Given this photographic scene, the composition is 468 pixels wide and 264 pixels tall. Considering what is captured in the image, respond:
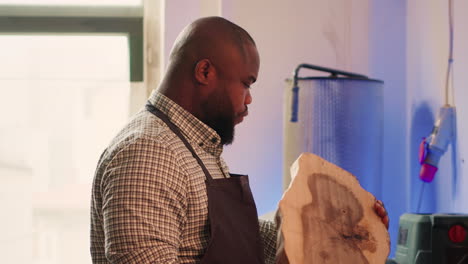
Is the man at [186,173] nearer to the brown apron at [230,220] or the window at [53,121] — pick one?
the brown apron at [230,220]

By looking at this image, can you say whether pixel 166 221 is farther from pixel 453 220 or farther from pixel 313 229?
pixel 453 220

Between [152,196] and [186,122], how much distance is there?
0.74ft

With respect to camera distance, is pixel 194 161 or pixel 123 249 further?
pixel 194 161

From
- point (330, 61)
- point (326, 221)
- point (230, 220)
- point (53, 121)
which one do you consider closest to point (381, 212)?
point (326, 221)

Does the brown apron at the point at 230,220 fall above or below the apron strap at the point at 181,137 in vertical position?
below

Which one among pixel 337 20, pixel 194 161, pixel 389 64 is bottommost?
pixel 194 161

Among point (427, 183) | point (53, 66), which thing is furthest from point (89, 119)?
point (427, 183)

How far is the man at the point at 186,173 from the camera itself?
3.86 feet

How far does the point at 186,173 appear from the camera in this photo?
1.26m

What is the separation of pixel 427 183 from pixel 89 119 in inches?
59.2

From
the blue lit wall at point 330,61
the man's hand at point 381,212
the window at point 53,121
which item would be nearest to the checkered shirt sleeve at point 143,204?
the man's hand at point 381,212

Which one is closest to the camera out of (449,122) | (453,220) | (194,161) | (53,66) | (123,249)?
(123,249)

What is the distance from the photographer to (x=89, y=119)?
301cm

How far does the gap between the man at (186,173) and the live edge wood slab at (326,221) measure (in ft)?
0.25
